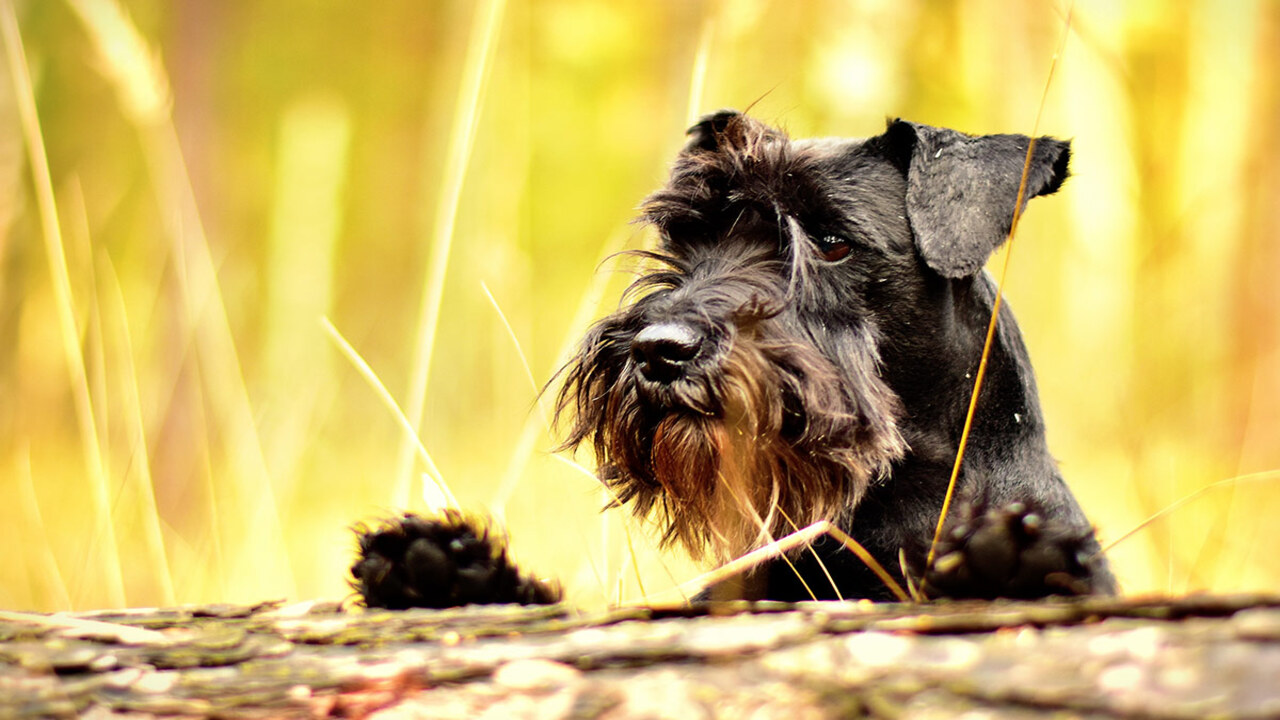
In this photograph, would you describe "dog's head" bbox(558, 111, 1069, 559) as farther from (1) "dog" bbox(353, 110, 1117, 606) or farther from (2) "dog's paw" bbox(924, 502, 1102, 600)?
(2) "dog's paw" bbox(924, 502, 1102, 600)

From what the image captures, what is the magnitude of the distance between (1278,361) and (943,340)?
8.94 feet

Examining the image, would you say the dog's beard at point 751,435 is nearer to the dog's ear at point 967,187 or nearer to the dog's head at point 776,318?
the dog's head at point 776,318

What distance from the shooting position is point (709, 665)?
1053 millimetres

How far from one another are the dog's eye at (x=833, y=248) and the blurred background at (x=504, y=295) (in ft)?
1.64

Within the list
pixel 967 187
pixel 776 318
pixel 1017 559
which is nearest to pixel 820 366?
pixel 776 318

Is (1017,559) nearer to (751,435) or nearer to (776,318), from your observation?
(751,435)

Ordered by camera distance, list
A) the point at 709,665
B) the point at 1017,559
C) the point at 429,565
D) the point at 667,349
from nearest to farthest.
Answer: the point at 709,665 → the point at 1017,559 → the point at 429,565 → the point at 667,349

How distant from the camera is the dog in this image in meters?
2.20

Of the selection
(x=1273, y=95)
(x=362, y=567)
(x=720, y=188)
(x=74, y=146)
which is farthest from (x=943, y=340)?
(x=74, y=146)

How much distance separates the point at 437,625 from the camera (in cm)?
132

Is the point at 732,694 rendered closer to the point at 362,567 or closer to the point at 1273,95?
the point at 362,567

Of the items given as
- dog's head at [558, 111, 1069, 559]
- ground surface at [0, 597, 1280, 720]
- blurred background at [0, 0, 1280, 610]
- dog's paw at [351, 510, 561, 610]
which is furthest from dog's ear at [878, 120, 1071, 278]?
ground surface at [0, 597, 1280, 720]

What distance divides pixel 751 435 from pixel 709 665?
1158 mm

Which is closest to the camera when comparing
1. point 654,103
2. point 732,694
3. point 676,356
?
point 732,694
